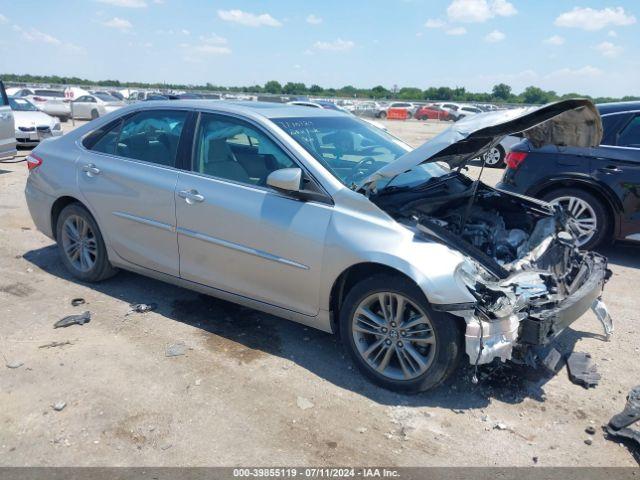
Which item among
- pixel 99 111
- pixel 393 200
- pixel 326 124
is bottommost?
pixel 99 111

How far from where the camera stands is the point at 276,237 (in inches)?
149

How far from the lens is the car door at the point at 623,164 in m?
6.01

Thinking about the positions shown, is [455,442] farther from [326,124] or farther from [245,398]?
[326,124]

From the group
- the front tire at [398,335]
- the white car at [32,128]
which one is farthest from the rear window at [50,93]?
the front tire at [398,335]

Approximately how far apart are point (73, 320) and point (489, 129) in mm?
3530

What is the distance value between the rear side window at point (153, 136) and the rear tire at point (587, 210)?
438 cm

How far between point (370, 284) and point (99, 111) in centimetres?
2645

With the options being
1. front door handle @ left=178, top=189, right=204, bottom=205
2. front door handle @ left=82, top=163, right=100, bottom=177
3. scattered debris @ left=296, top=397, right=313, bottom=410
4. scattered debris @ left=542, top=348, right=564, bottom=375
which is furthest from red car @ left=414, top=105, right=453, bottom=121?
scattered debris @ left=296, top=397, right=313, bottom=410

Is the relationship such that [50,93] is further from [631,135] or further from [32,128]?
[631,135]

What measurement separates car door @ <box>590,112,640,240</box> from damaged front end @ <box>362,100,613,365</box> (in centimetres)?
192

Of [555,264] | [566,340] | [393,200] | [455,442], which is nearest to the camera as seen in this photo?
[455,442]

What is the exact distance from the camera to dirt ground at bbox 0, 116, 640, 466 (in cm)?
297

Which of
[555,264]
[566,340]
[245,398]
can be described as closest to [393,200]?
[555,264]

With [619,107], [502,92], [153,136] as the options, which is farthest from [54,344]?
[502,92]
